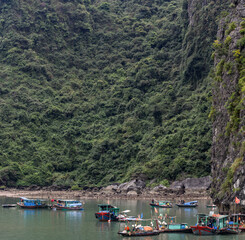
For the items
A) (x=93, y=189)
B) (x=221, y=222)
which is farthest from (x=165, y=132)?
(x=221, y=222)

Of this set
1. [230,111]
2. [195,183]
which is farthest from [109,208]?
[195,183]

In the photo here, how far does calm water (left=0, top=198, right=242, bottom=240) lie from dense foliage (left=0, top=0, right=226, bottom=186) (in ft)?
98.7

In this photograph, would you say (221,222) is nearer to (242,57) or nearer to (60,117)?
(242,57)

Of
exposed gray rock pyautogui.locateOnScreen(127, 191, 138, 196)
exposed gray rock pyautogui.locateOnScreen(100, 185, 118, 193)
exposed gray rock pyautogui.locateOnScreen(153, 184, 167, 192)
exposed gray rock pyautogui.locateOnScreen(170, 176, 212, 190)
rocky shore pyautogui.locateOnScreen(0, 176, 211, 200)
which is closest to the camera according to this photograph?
rocky shore pyautogui.locateOnScreen(0, 176, 211, 200)

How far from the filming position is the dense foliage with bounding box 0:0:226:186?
111250 mm

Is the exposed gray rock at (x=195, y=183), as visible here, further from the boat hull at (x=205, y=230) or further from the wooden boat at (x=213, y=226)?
the boat hull at (x=205, y=230)

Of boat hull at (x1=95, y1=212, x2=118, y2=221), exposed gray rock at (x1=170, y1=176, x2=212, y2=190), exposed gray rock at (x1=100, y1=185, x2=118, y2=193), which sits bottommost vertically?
boat hull at (x1=95, y1=212, x2=118, y2=221)

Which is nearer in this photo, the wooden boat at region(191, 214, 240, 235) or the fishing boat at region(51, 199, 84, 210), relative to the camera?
the wooden boat at region(191, 214, 240, 235)

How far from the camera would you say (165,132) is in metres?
114

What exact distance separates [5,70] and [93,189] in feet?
182

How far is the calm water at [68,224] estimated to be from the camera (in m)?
49.2

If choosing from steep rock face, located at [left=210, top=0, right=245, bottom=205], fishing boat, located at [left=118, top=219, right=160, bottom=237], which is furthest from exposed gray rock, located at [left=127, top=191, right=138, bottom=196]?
fishing boat, located at [left=118, top=219, right=160, bottom=237]

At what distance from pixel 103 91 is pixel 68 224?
90.2 meters

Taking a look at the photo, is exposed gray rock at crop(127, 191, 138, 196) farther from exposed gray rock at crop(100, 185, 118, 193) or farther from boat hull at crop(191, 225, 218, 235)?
boat hull at crop(191, 225, 218, 235)
